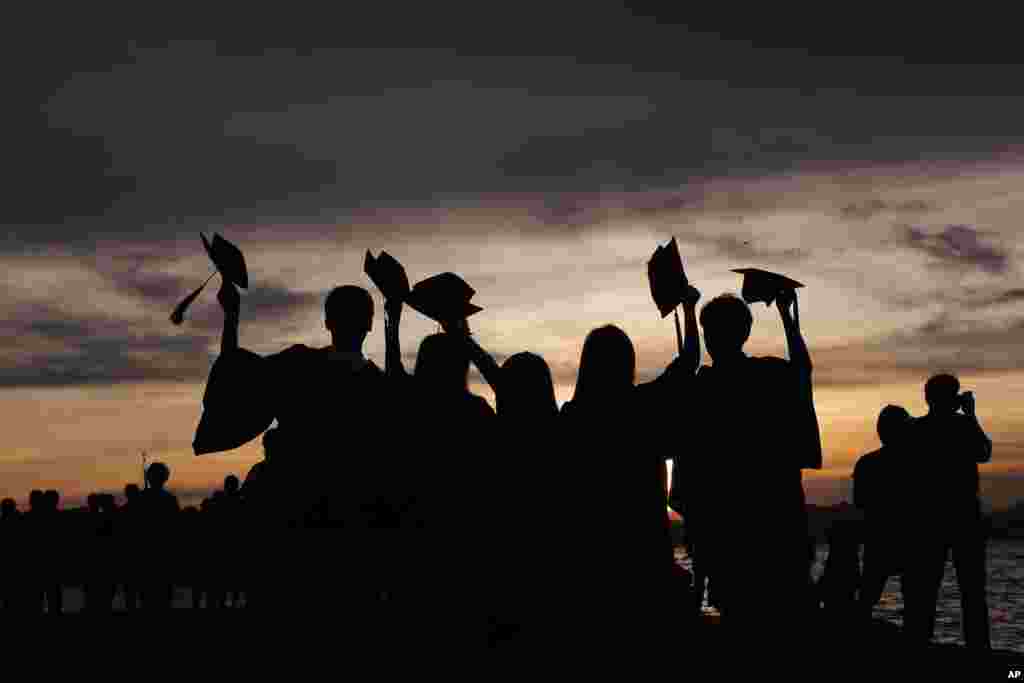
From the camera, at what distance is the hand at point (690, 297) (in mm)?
5922

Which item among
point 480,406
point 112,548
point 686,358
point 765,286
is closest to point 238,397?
point 480,406

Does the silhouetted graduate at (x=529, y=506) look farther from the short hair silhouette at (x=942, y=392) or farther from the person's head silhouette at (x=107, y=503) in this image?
the person's head silhouette at (x=107, y=503)

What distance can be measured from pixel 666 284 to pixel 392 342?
1.38 m

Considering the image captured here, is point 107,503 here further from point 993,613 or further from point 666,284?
point 993,613

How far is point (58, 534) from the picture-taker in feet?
63.9

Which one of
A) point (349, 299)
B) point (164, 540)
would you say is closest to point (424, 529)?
point (349, 299)

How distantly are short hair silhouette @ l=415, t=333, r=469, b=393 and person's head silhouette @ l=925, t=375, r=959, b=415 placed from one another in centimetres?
462

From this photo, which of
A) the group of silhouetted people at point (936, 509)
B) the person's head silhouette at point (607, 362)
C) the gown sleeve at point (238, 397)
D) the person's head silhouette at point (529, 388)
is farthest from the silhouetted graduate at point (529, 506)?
the group of silhouetted people at point (936, 509)

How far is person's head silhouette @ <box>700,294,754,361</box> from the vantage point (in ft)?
19.2

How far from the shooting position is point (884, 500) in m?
9.34

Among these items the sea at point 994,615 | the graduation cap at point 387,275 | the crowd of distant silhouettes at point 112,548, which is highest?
the graduation cap at point 387,275

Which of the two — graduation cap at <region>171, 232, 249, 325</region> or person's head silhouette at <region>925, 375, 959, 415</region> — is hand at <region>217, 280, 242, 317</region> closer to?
graduation cap at <region>171, 232, 249, 325</region>

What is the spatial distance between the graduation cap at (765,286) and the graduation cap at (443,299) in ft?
4.51

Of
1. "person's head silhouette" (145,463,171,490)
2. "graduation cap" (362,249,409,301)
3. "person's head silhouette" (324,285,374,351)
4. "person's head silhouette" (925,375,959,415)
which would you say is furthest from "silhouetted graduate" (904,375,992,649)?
"person's head silhouette" (145,463,171,490)
